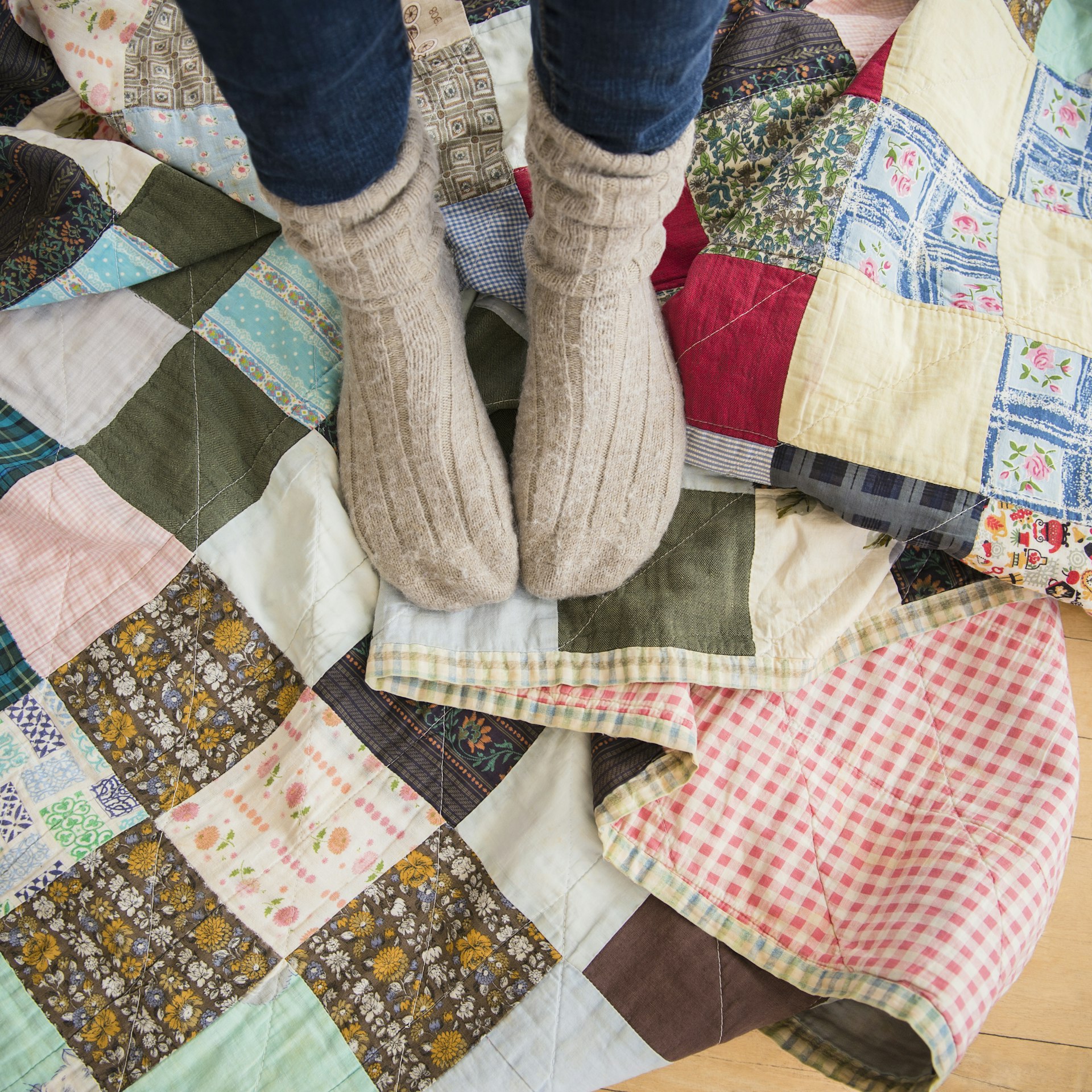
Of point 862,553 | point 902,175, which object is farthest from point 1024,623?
point 902,175

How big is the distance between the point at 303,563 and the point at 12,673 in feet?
0.83

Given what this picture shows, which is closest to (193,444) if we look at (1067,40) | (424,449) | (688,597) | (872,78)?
(424,449)

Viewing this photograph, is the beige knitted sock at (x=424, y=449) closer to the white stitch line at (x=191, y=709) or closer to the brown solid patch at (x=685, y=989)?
the white stitch line at (x=191, y=709)

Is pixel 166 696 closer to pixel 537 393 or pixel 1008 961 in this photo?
pixel 537 393

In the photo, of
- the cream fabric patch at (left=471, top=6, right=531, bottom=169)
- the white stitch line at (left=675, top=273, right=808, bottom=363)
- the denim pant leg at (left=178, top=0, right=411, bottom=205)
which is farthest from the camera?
the cream fabric patch at (left=471, top=6, right=531, bottom=169)

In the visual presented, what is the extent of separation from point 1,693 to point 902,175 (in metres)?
0.87

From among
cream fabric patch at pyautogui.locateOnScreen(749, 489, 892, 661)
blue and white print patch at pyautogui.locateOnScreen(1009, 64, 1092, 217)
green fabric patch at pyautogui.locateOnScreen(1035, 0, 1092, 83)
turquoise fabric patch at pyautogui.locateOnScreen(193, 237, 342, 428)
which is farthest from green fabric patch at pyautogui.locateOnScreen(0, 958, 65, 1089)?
green fabric patch at pyautogui.locateOnScreen(1035, 0, 1092, 83)

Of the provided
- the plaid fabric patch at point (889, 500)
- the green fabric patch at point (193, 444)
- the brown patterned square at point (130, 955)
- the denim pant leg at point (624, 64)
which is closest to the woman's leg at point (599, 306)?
the denim pant leg at point (624, 64)

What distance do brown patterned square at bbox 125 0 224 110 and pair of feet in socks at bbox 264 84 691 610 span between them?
31 centimetres

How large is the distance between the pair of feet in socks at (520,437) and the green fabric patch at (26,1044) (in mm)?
409

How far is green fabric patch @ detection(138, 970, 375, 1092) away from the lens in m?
0.61

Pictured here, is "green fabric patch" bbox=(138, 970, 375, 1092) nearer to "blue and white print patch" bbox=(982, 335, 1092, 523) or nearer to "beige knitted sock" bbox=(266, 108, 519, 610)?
"beige knitted sock" bbox=(266, 108, 519, 610)

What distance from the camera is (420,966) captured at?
0.64 m

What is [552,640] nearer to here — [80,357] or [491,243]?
[491,243]
